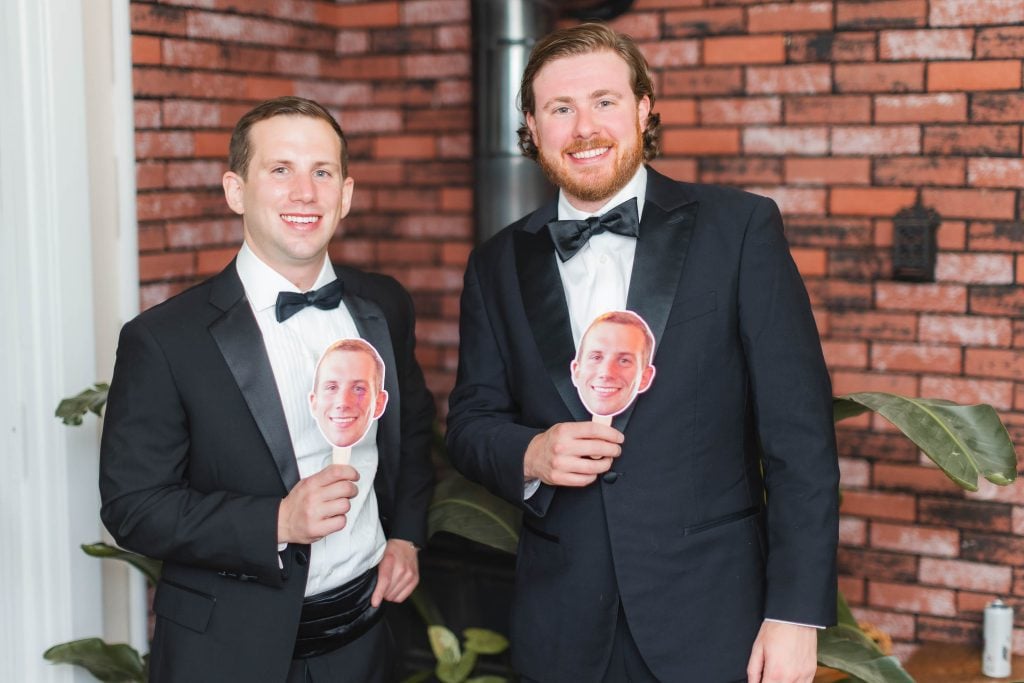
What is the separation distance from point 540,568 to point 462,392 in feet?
1.14

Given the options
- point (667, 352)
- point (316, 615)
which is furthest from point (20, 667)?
point (667, 352)

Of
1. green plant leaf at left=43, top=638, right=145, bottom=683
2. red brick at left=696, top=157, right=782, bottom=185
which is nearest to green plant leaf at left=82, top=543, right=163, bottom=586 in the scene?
green plant leaf at left=43, top=638, right=145, bottom=683

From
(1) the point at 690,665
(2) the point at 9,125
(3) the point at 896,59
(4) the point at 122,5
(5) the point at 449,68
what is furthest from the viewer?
(5) the point at 449,68

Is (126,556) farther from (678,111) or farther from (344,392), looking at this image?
(678,111)

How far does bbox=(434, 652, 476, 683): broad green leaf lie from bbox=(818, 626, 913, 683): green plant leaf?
0.83 metres

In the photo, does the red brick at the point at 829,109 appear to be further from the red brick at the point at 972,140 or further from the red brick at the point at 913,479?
the red brick at the point at 913,479

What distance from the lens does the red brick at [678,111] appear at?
338 centimetres

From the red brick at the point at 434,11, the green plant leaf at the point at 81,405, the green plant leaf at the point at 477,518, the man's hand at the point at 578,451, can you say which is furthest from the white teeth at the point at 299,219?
the red brick at the point at 434,11

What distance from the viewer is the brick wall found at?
3061 mm

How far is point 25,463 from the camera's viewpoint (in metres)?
2.71

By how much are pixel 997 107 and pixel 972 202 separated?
25cm

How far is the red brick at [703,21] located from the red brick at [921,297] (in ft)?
2.71

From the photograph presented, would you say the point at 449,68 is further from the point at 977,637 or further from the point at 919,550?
the point at 977,637

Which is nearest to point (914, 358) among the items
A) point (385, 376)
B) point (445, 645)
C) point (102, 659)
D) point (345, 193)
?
point (445, 645)
